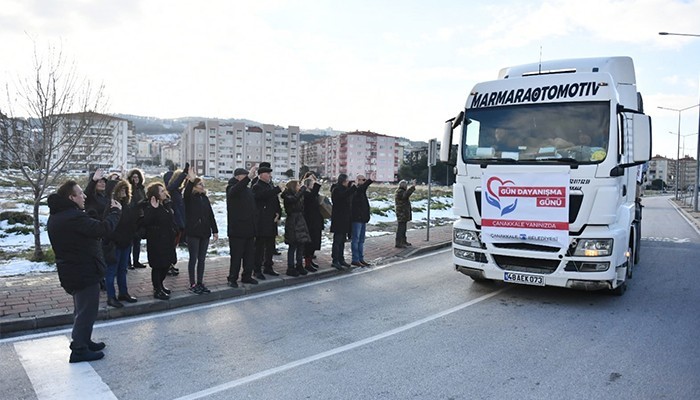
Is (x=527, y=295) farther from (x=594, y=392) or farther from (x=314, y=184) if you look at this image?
(x=314, y=184)

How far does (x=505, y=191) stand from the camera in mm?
7281

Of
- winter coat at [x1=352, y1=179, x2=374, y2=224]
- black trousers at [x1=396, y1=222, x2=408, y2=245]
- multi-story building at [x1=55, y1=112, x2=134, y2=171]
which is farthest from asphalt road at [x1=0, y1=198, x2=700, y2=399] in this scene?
multi-story building at [x1=55, y1=112, x2=134, y2=171]

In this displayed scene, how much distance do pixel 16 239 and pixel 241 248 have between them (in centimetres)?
815

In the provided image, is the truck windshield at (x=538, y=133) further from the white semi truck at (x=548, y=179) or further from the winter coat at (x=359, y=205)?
the winter coat at (x=359, y=205)

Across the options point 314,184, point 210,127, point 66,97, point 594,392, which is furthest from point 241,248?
point 210,127

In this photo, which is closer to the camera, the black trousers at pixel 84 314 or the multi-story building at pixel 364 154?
the black trousers at pixel 84 314

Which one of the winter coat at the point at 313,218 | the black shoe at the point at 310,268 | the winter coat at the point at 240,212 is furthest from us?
the winter coat at the point at 313,218

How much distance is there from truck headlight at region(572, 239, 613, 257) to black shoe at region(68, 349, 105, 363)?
238 inches

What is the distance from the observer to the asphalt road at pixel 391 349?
4.30m

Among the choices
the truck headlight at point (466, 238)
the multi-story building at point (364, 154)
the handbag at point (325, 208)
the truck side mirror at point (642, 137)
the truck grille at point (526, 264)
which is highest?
the multi-story building at point (364, 154)

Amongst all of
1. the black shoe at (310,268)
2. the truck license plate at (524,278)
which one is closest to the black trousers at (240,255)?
the black shoe at (310,268)

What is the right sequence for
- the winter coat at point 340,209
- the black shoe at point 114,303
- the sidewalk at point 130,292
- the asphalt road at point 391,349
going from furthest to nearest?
the winter coat at point 340,209, the black shoe at point 114,303, the sidewalk at point 130,292, the asphalt road at point 391,349

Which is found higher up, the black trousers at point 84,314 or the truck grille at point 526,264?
the truck grille at point 526,264

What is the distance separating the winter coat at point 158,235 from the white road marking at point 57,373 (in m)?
1.64
